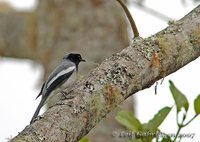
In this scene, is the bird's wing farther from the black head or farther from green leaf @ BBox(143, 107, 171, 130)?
green leaf @ BBox(143, 107, 171, 130)

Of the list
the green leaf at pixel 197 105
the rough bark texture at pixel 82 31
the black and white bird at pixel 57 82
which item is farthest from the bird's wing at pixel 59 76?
the rough bark texture at pixel 82 31

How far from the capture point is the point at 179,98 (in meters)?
2.22

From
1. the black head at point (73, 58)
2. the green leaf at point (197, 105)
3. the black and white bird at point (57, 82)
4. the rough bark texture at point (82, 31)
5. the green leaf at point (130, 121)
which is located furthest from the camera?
the rough bark texture at point (82, 31)

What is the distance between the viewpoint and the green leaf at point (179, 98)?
7.23ft

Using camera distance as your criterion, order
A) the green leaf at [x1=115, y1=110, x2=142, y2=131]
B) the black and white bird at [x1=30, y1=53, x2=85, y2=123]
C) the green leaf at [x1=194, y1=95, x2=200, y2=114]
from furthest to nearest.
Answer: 1. the black and white bird at [x1=30, y1=53, x2=85, y2=123]
2. the green leaf at [x1=115, y1=110, x2=142, y2=131]
3. the green leaf at [x1=194, y1=95, x2=200, y2=114]

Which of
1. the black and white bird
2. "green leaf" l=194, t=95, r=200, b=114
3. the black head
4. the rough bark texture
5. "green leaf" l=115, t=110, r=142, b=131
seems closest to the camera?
"green leaf" l=194, t=95, r=200, b=114

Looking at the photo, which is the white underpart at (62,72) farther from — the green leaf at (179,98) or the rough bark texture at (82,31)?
the rough bark texture at (82,31)

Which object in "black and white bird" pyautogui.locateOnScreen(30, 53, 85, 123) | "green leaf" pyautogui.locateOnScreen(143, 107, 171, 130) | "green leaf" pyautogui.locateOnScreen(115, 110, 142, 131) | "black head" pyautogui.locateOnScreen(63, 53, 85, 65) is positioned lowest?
"green leaf" pyautogui.locateOnScreen(143, 107, 171, 130)

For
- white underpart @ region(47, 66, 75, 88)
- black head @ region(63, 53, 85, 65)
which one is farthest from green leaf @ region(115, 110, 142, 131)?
black head @ region(63, 53, 85, 65)

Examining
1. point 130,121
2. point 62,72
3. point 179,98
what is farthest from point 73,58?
point 179,98

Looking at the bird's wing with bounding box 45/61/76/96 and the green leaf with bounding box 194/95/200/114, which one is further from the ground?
the bird's wing with bounding box 45/61/76/96

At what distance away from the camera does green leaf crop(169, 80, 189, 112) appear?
7.23ft

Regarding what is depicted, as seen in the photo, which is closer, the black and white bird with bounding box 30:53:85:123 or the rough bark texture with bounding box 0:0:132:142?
the black and white bird with bounding box 30:53:85:123

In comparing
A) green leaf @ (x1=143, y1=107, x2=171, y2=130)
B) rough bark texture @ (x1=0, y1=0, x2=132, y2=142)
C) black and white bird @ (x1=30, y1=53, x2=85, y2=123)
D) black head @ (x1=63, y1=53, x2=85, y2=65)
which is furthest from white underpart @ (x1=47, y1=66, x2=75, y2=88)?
rough bark texture @ (x1=0, y1=0, x2=132, y2=142)
